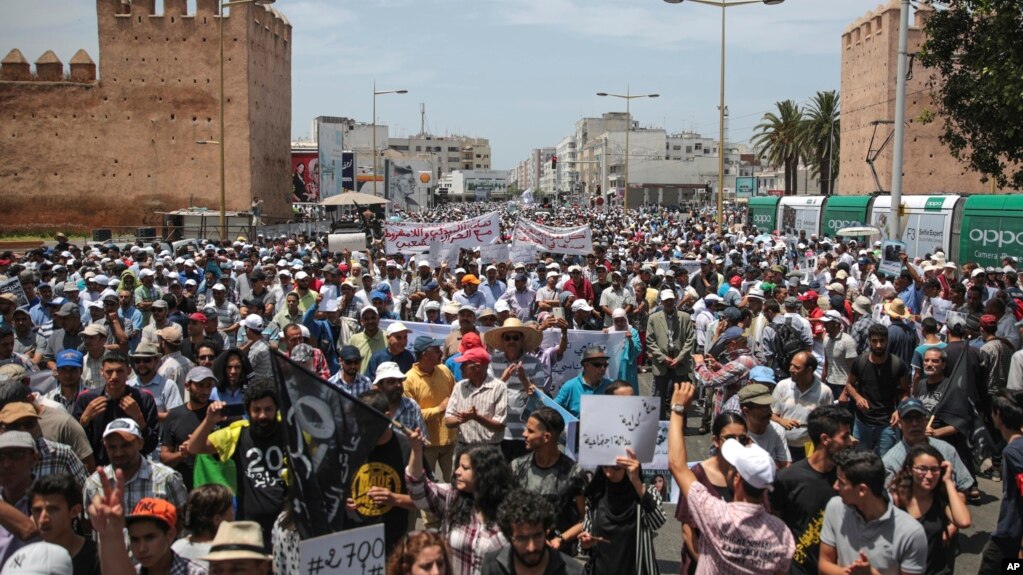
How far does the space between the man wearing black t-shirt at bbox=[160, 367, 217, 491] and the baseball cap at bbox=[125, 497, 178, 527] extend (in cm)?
148

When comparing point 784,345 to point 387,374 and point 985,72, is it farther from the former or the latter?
point 985,72

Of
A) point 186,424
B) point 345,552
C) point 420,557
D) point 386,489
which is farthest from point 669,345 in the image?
point 420,557

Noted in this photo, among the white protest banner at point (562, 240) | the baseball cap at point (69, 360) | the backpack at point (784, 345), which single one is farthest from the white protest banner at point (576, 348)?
the white protest banner at point (562, 240)

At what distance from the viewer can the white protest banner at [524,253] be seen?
1766cm

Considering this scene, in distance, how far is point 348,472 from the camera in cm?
443

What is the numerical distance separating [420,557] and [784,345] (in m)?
5.79

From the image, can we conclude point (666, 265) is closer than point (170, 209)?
Yes

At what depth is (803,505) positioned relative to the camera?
496cm

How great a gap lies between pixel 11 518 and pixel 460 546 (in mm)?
1957

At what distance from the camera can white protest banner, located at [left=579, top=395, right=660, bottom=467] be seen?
507cm

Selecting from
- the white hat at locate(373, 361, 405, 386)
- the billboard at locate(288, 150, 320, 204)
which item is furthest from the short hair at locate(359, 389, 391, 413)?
the billboard at locate(288, 150, 320, 204)

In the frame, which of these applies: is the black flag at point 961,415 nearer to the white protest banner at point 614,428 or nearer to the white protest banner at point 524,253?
the white protest banner at point 614,428

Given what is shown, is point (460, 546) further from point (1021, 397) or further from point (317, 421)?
point (1021, 397)

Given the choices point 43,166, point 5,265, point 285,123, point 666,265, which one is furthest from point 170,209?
point 666,265
